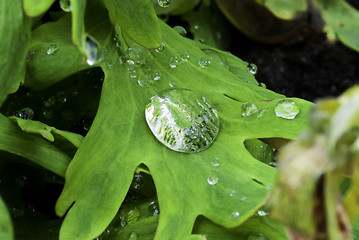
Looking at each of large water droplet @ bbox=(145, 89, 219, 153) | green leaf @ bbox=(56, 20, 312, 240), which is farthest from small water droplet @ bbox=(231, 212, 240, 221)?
large water droplet @ bbox=(145, 89, 219, 153)

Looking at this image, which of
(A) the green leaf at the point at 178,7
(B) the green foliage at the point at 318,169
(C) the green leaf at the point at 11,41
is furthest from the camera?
(A) the green leaf at the point at 178,7

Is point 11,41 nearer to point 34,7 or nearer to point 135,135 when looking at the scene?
point 34,7

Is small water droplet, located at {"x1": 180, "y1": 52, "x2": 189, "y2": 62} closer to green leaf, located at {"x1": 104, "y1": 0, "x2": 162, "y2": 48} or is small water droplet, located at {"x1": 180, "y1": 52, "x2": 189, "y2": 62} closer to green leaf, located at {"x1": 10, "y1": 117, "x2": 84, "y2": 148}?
green leaf, located at {"x1": 104, "y1": 0, "x2": 162, "y2": 48}

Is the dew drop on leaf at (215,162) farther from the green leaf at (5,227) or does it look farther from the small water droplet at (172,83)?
the green leaf at (5,227)

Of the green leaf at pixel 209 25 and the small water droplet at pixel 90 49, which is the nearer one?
the small water droplet at pixel 90 49

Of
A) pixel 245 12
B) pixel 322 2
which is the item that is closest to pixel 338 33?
pixel 322 2

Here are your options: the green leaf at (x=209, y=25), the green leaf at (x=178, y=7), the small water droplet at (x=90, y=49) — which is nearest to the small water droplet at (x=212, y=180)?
the small water droplet at (x=90, y=49)
